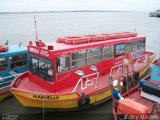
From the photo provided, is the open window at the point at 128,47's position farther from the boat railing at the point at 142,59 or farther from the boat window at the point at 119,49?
the boat railing at the point at 142,59

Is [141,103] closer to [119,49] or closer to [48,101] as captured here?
[48,101]

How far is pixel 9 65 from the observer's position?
1247 cm

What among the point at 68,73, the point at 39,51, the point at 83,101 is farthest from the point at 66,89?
the point at 39,51

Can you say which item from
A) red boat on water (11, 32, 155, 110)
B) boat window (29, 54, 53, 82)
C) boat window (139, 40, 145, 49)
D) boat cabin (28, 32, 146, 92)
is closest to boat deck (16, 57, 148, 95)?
red boat on water (11, 32, 155, 110)

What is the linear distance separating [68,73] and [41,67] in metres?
1.41

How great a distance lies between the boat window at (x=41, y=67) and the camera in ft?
32.9

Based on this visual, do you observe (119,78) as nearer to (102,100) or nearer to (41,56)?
(102,100)

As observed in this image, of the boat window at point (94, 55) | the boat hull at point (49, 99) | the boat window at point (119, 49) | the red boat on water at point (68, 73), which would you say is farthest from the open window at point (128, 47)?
the boat hull at point (49, 99)

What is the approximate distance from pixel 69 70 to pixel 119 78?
10.9ft

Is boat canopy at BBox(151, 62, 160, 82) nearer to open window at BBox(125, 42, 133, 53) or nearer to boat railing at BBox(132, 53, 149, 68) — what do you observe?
open window at BBox(125, 42, 133, 53)

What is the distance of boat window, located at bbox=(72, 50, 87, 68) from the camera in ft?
Result: 35.3

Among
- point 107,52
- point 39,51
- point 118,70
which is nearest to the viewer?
point 39,51

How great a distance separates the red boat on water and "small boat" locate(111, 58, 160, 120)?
67.2 inches

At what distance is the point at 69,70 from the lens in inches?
417
